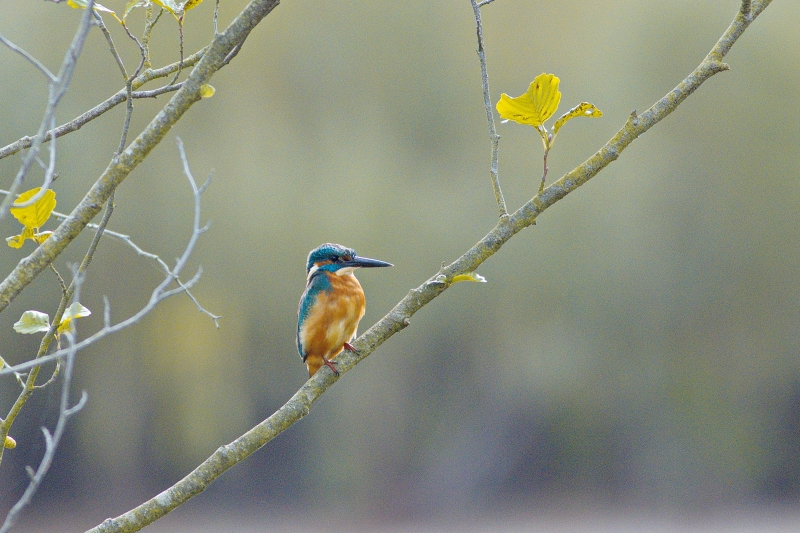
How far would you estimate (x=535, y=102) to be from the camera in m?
0.92

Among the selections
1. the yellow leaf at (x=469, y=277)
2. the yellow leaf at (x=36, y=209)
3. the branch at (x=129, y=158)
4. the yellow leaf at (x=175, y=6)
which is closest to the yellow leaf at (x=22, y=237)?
the yellow leaf at (x=36, y=209)

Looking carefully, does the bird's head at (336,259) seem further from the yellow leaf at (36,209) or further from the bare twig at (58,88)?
the bare twig at (58,88)

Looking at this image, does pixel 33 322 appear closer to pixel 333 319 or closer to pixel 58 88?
pixel 58 88

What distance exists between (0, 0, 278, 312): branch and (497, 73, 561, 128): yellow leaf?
0.30 meters

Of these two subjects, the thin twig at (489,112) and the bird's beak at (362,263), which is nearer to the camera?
the thin twig at (489,112)

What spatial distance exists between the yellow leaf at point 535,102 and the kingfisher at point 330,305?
721 millimetres

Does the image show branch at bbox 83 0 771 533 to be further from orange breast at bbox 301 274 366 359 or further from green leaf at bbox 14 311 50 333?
orange breast at bbox 301 274 366 359

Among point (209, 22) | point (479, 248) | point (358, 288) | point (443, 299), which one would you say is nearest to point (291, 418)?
point (479, 248)

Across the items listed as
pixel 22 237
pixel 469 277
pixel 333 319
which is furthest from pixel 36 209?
pixel 333 319

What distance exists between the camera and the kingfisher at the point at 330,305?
1670mm

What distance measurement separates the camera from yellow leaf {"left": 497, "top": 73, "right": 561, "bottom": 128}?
0.91 m

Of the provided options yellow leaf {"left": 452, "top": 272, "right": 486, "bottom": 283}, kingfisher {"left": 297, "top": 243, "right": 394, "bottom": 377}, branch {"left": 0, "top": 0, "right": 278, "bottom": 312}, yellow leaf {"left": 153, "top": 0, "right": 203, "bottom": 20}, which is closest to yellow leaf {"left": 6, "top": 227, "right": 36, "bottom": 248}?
branch {"left": 0, "top": 0, "right": 278, "bottom": 312}

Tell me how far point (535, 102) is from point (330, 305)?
874 mm

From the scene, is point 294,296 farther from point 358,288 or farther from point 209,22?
point 358,288
